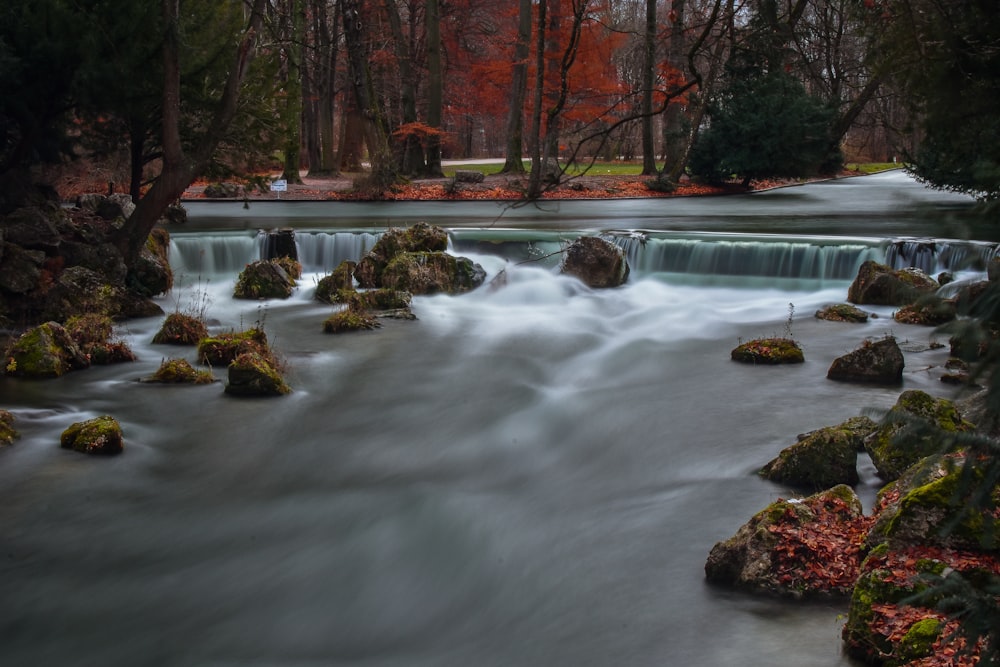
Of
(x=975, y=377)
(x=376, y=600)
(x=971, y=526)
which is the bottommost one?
(x=376, y=600)

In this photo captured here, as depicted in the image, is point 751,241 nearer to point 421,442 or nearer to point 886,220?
point 886,220

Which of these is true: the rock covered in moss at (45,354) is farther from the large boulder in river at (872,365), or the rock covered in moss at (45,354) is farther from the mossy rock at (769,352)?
the large boulder in river at (872,365)

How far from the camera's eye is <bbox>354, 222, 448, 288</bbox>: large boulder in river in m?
17.0

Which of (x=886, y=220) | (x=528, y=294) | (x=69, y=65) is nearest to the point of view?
(x=69, y=65)

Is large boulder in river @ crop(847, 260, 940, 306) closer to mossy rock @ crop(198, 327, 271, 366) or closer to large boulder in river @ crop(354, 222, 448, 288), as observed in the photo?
large boulder in river @ crop(354, 222, 448, 288)

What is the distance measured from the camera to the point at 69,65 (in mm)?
13977

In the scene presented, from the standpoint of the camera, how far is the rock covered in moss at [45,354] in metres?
11.2

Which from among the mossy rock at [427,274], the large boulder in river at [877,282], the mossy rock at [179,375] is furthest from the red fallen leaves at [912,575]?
the mossy rock at [427,274]

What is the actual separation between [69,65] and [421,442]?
844cm

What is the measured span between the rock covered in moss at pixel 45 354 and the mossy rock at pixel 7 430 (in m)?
1.80

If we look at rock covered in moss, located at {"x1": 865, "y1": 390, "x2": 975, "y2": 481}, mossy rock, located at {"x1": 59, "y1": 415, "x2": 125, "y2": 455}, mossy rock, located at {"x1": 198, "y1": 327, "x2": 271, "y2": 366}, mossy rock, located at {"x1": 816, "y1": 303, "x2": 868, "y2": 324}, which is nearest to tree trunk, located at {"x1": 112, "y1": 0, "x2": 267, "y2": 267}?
mossy rock, located at {"x1": 198, "y1": 327, "x2": 271, "y2": 366}

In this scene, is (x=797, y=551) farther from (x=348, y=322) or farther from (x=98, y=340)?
(x=98, y=340)

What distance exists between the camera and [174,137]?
14539 mm

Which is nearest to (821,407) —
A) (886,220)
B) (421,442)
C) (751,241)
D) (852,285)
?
(421,442)
